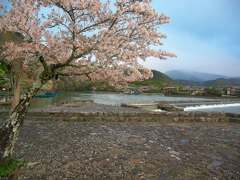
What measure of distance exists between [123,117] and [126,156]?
249 inches

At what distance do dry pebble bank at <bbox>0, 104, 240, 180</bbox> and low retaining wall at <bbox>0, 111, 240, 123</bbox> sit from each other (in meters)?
3.31

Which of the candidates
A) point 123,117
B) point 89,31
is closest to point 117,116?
point 123,117

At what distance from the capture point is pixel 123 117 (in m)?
11.7

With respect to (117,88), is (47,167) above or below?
below

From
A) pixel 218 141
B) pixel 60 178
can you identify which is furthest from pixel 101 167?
pixel 218 141

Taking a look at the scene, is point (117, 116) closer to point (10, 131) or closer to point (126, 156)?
point (126, 156)

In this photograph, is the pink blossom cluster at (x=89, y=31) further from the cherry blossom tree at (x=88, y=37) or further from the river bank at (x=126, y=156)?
the river bank at (x=126, y=156)

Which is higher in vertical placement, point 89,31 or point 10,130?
Answer: point 89,31

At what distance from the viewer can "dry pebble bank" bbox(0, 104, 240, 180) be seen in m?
4.25

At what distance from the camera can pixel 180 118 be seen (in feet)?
40.0

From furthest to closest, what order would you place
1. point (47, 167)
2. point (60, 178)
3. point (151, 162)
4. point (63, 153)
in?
point (63, 153) → point (151, 162) → point (47, 167) → point (60, 178)

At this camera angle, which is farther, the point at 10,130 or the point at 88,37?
the point at 88,37

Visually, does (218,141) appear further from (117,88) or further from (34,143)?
(34,143)

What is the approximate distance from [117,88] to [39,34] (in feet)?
13.6
